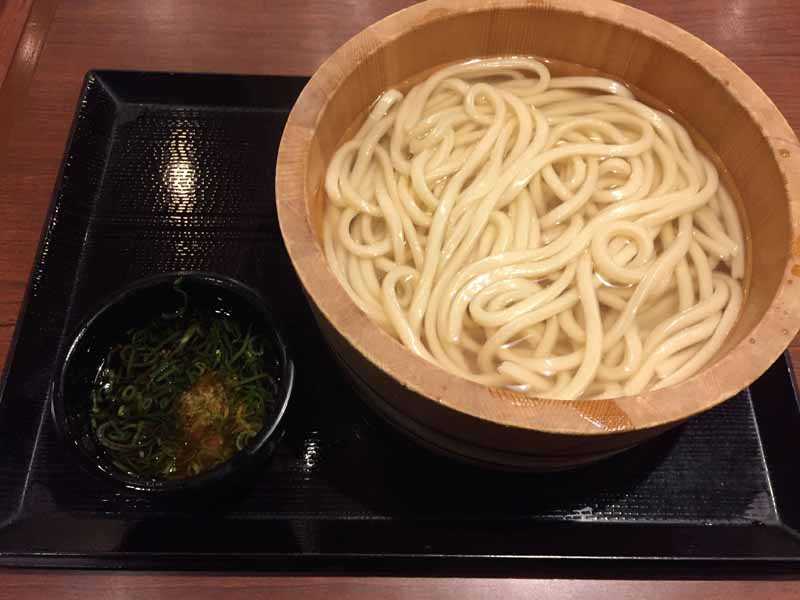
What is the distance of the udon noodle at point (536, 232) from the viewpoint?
1.34 metres

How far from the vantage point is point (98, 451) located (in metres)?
1.37

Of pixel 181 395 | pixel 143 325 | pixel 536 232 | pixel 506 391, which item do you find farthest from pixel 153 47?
pixel 506 391

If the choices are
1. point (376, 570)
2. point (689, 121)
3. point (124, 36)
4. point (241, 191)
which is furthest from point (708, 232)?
point (124, 36)

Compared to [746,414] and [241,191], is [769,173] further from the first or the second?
[241,191]

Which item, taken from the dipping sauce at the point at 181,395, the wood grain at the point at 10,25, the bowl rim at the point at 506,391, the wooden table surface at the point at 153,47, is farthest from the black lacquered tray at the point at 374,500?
the wood grain at the point at 10,25

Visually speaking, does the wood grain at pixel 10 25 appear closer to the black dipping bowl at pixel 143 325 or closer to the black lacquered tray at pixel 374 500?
the black lacquered tray at pixel 374 500

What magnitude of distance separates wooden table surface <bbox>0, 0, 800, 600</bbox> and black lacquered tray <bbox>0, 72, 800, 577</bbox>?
0.23 meters

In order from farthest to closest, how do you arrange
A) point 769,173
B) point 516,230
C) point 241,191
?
point 241,191 < point 516,230 < point 769,173

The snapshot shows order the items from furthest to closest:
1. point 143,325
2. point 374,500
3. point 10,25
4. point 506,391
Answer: point 10,25, point 143,325, point 374,500, point 506,391

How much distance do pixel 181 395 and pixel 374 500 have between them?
1.67 feet

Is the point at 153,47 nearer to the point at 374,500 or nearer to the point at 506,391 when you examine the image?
the point at 374,500

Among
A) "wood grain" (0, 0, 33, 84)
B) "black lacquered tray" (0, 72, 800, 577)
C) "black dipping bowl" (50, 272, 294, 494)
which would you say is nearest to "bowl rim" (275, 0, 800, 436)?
"black dipping bowl" (50, 272, 294, 494)

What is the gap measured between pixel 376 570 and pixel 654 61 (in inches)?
52.3

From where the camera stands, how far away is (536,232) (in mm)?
1477
